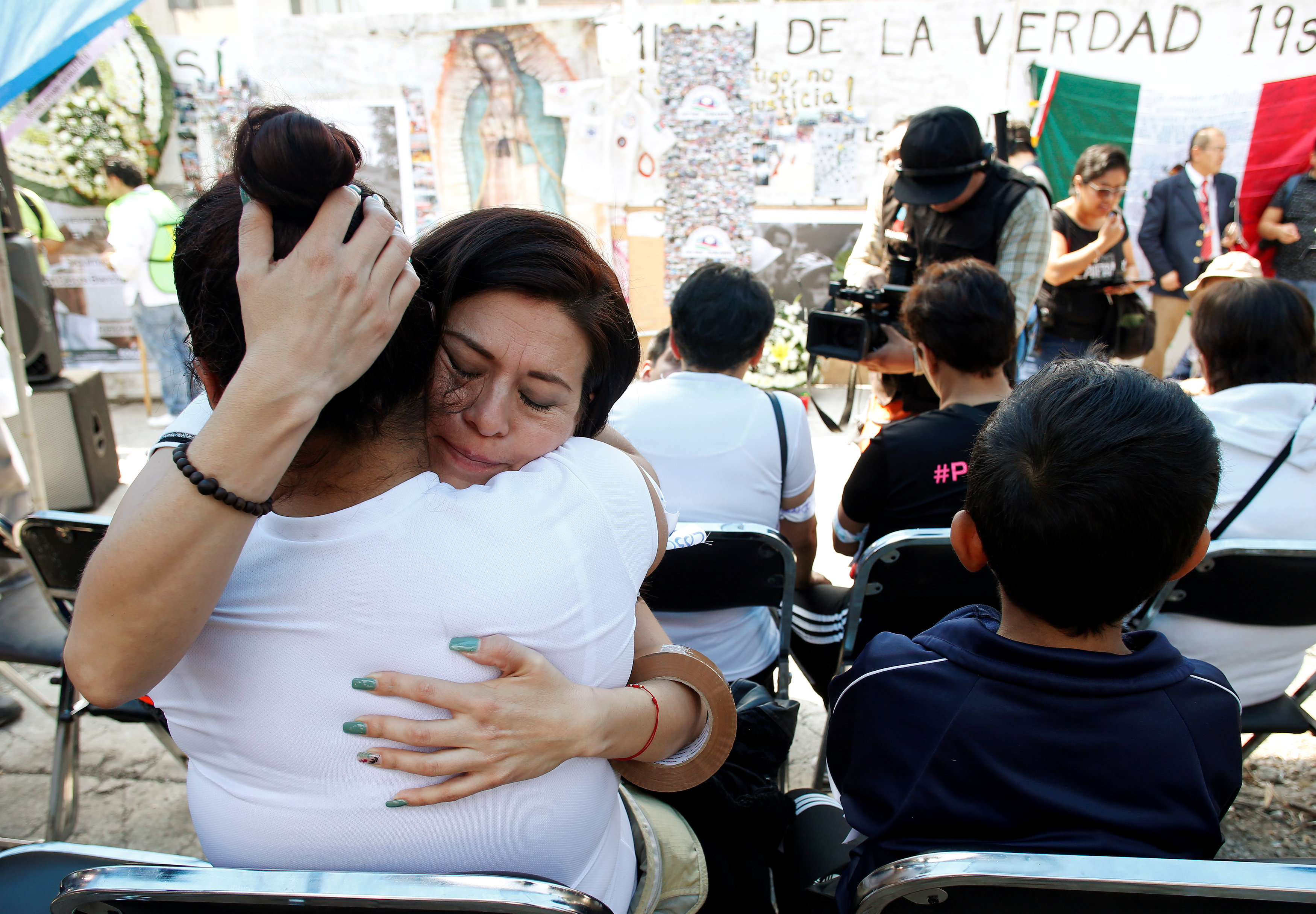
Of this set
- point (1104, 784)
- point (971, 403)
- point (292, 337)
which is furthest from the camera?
point (971, 403)

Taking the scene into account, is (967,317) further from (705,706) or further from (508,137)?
(508,137)

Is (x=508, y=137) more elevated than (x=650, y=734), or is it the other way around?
(x=508, y=137)

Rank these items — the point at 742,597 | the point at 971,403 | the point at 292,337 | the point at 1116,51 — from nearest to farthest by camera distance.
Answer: the point at 292,337 → the point at 742,597 → the point at 971,403 → the point at 1116,51

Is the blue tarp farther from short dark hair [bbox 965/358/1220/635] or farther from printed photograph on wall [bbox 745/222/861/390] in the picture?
printed photograph on wall [bbox 745/222/861/390]

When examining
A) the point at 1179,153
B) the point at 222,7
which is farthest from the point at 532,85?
the point at 1179,153

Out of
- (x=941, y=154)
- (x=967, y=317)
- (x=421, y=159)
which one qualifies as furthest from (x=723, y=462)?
(x=421, y=159)

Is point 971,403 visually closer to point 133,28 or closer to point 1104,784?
point 1104,784

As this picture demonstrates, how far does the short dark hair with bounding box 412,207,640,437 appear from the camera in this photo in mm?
1164

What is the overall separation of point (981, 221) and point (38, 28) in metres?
3.78

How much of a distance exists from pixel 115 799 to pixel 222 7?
7492 mm

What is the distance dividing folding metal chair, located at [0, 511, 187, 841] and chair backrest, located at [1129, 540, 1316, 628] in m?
2.64

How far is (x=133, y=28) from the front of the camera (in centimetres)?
662

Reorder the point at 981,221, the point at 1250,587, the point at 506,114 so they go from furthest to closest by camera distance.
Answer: the point at 506,114 → the point at 981,221 → the point at 1250,587

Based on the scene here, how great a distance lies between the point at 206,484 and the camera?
28.2 inches
